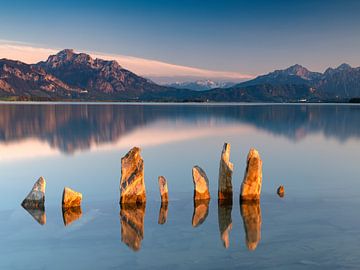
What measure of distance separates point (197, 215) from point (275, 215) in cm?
305

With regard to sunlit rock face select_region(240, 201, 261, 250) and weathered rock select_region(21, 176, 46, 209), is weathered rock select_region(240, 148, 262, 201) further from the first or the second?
weathered rock select_region(21, 176, 46, 209)

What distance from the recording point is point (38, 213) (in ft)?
55.4

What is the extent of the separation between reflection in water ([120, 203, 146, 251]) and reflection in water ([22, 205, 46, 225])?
115 inches

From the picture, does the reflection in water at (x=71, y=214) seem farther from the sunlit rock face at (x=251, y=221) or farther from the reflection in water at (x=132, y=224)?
the sunlit rock face at (x=251, y=221)

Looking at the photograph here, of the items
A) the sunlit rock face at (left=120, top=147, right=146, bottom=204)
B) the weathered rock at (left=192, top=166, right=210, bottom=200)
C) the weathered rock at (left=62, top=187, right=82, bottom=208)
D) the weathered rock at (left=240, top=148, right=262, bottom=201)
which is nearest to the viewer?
the weathered rock at (left=62, top=187, right=82, bottom=208)

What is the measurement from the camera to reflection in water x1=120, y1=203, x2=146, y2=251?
44.7 feet

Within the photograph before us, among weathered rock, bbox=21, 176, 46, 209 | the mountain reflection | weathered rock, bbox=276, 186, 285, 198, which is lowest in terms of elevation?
the mountain reflection

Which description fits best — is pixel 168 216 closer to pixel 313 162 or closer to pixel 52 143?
pixel 313 162

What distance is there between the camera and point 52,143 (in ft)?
140

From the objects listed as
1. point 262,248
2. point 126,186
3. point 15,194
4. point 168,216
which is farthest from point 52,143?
point 262,248

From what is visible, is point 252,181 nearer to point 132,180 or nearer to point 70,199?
point 132,180

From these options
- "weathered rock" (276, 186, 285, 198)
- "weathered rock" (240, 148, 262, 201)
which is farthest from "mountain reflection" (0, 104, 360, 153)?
"weathered rock" (240, 148, 262, 201)

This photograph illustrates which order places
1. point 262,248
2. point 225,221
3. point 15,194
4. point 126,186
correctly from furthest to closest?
point 15,194 < point 126,186 < point 225,221 < point 262,248

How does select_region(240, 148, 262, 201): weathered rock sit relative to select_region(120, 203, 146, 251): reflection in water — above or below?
above
